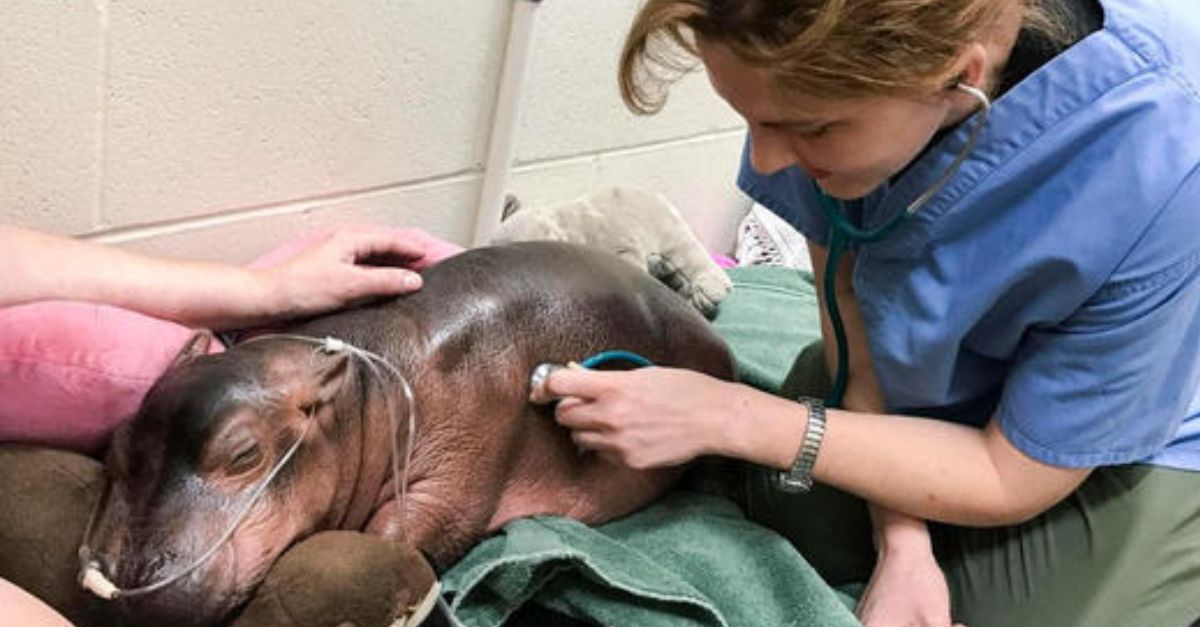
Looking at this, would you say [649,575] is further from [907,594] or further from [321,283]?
[321,283]

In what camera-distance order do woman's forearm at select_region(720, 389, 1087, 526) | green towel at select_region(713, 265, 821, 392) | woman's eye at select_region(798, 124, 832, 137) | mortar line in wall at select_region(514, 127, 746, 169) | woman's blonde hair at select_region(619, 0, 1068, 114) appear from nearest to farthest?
woman's blonde hair at select_region(619, 0, 1068, 114)
woman's eye at select_region(798, 124, 832, 137)
woman's forearm at select_region(720, 389, 1087, 526)
green towel at select_region(713, 265, 821, 392)
mortar line in wall at select_region(514, 127, 746, 169)

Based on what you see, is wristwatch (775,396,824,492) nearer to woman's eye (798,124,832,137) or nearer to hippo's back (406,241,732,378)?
hippo's back (406,241,732,378)

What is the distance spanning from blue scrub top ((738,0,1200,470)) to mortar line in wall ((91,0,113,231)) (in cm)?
83

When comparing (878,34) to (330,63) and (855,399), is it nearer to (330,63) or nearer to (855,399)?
(855,399)

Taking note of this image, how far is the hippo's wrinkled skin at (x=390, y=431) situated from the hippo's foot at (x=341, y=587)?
31 mm

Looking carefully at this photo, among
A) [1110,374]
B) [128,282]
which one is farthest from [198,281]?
[1110,374]

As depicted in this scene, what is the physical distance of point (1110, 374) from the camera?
111 centimetres

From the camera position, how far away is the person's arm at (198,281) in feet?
3.63

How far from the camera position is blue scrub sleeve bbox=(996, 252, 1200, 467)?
1092mm

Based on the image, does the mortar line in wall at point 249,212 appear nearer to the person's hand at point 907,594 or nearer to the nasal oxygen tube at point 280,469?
the nasal oxygen tube at point 280,469

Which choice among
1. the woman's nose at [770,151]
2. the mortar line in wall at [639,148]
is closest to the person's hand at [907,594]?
the woman's nose at [770,151]

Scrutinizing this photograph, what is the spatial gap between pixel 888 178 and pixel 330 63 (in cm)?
72

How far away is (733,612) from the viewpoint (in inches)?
Answer: 47.1

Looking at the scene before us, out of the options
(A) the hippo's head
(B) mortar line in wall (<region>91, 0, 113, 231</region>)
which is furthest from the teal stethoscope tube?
(B) mortar line in wall (<region>91, 0, 113, 231</region>)
